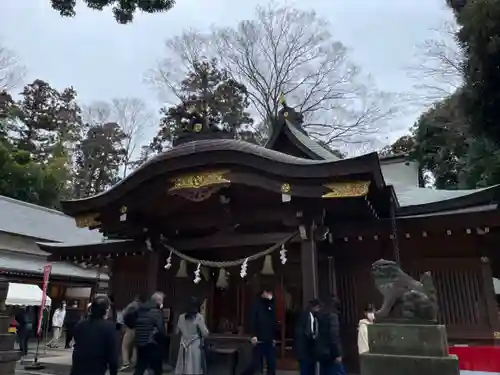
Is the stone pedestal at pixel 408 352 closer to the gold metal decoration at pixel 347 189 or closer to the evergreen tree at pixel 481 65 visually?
the gold metal decoration at pixel 347 189

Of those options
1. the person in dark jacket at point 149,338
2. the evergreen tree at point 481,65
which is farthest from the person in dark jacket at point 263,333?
the evergreen tree at point 481,65

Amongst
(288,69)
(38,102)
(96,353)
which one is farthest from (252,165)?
(38,102)

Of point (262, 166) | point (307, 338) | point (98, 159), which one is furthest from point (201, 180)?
point (98, 159)

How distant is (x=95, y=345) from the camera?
4051 mm

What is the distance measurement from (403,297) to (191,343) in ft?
9.22

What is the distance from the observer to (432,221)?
26.0ft

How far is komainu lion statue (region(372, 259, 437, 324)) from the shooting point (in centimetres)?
496

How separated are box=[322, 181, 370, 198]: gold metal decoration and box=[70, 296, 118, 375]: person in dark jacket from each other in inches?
167

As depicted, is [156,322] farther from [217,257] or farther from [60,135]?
[60,135]

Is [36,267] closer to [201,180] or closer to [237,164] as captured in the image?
[201,180]

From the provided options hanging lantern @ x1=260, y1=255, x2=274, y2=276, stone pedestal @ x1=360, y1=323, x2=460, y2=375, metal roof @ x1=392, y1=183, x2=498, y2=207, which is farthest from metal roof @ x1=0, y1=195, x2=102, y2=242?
stone pedestal @ x1=360, y1=323, x2=460, y2=375

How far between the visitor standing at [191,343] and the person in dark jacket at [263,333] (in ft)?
3.99

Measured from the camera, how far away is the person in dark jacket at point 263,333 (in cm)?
675

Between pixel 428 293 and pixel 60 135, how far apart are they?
35.8 metres
